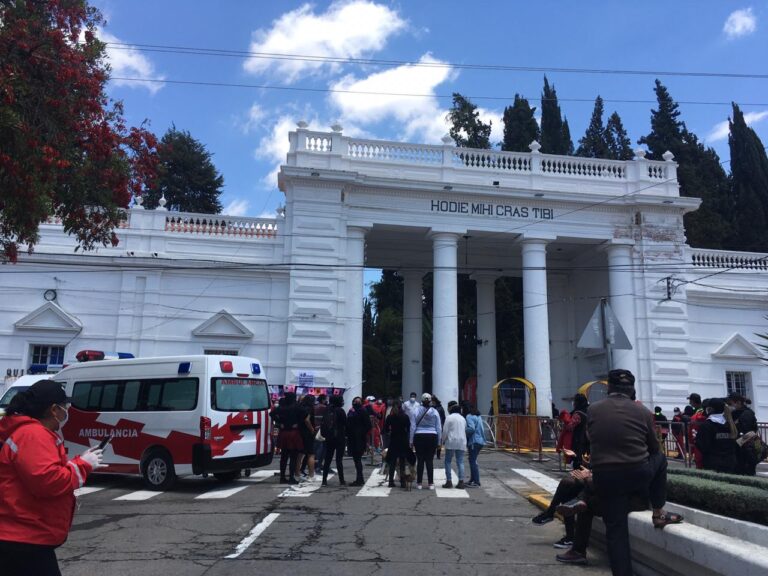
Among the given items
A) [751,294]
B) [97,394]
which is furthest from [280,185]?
[751,294]

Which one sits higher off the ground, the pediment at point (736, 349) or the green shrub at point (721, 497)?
the pediment at point (736, 349)

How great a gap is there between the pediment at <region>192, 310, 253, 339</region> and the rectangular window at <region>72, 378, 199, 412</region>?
8795 millimetres

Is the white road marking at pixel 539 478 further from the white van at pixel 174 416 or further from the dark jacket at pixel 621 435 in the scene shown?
the dark jacket at pixel 621 435

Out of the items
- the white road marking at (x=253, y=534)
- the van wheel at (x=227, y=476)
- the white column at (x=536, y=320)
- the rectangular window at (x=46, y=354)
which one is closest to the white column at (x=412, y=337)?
the white column at (x=536, y=320)

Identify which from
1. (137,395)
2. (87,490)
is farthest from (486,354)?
(87,490)

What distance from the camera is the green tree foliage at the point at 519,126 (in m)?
42.9

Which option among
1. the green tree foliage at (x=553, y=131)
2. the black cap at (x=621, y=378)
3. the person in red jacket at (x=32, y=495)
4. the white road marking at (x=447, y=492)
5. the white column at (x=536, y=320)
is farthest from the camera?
the green tree foliage at (x=553, y=131)

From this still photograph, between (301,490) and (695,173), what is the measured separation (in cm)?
3892

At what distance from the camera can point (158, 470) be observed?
12.7 metres

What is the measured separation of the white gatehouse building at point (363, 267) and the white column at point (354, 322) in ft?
0.16

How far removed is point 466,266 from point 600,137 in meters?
28.5

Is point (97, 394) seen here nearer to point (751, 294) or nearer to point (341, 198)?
point (341, 198)

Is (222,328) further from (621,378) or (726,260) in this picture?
(726,260)

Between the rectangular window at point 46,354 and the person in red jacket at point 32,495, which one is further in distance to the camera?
the rectangular window at point 46,354
